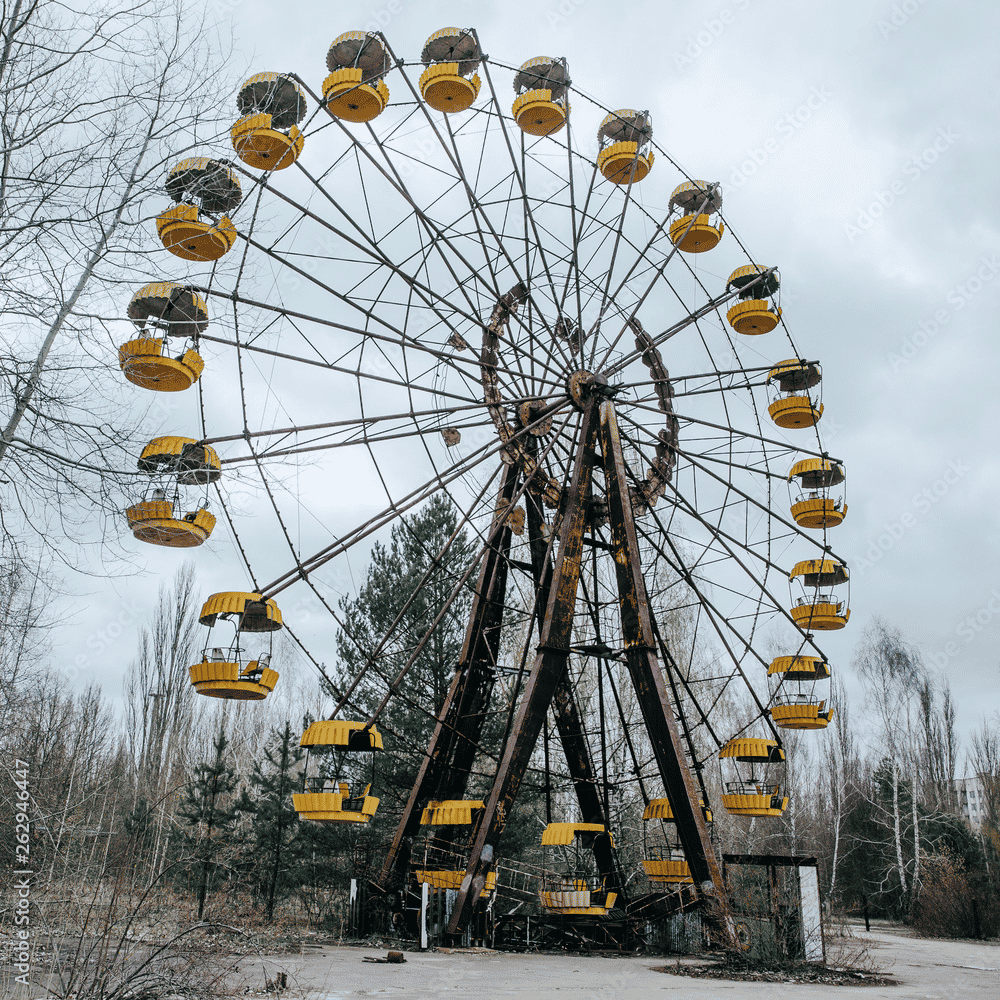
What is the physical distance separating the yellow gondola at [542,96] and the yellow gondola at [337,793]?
11345 mm

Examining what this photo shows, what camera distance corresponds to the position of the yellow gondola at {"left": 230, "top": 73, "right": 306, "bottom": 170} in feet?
42.3

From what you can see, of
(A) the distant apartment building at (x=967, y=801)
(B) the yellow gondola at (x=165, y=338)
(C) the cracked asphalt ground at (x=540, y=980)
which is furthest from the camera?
(A) the distant apartment building at (x=967, y=801)

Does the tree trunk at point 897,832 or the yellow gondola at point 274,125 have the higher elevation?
the yellow gondola at point 274,125

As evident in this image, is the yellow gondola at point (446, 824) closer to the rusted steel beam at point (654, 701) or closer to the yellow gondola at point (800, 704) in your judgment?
the rusted steel beam at point (654, 701)

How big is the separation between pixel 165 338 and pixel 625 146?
10.7m

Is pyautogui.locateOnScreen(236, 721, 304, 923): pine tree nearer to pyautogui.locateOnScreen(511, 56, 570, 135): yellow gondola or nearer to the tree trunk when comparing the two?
pyautogui.locateOnScreen(511, 56, 570, 135): yellow gondola

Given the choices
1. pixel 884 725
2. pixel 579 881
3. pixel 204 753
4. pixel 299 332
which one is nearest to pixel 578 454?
pixel 299 332

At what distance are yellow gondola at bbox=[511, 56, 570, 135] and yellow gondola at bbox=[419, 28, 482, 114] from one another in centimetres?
94

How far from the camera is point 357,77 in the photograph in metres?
14.8

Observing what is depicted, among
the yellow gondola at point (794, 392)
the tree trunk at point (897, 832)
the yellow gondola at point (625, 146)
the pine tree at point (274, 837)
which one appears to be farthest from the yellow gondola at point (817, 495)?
the tree trunk at point (897, 832)

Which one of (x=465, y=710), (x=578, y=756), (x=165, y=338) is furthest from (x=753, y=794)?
(x=165, y=338)

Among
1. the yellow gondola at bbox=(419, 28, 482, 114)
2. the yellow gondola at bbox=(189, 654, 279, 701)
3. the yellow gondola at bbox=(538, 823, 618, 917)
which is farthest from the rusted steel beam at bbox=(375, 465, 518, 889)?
the yellow gondola at bbox=(419, 28, 482, 114)

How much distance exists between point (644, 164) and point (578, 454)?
7.81 meters

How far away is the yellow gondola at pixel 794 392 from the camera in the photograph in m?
17.5
